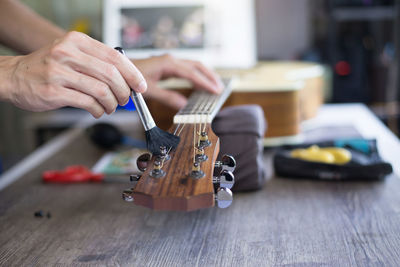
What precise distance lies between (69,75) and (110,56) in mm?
60

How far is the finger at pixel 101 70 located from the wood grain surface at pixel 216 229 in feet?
0.74

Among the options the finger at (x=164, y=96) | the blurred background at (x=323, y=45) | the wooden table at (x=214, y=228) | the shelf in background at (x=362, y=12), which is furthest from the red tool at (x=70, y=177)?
the shelf in background at (x=362, y=12)

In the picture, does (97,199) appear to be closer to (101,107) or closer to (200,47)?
(101,107)

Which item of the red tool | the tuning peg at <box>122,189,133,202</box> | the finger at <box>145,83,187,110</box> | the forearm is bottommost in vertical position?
the red tool

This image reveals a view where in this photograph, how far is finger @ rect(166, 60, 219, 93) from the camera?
1.09 m

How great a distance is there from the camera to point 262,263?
648 millimetres

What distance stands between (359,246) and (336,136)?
693 millimetres

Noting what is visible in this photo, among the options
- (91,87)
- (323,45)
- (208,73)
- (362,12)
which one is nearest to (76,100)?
(91,87)

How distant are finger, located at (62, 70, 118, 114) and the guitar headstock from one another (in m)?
0.10

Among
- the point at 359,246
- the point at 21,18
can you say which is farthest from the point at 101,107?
the point at 21,18

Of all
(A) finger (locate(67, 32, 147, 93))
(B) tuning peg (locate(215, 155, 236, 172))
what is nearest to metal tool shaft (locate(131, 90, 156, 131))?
(A) finger (locate(67, 32, 147, 93))

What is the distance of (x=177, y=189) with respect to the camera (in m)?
0.58

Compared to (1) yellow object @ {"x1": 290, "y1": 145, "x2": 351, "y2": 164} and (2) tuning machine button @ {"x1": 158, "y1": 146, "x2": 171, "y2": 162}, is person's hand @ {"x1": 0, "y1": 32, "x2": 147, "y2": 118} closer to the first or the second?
(2) tuning machine button @ {"x1": 158, "y1": 146, "x2": 171, "y2": 162}

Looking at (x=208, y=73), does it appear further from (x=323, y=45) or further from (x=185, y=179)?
(x=323, y=45)
